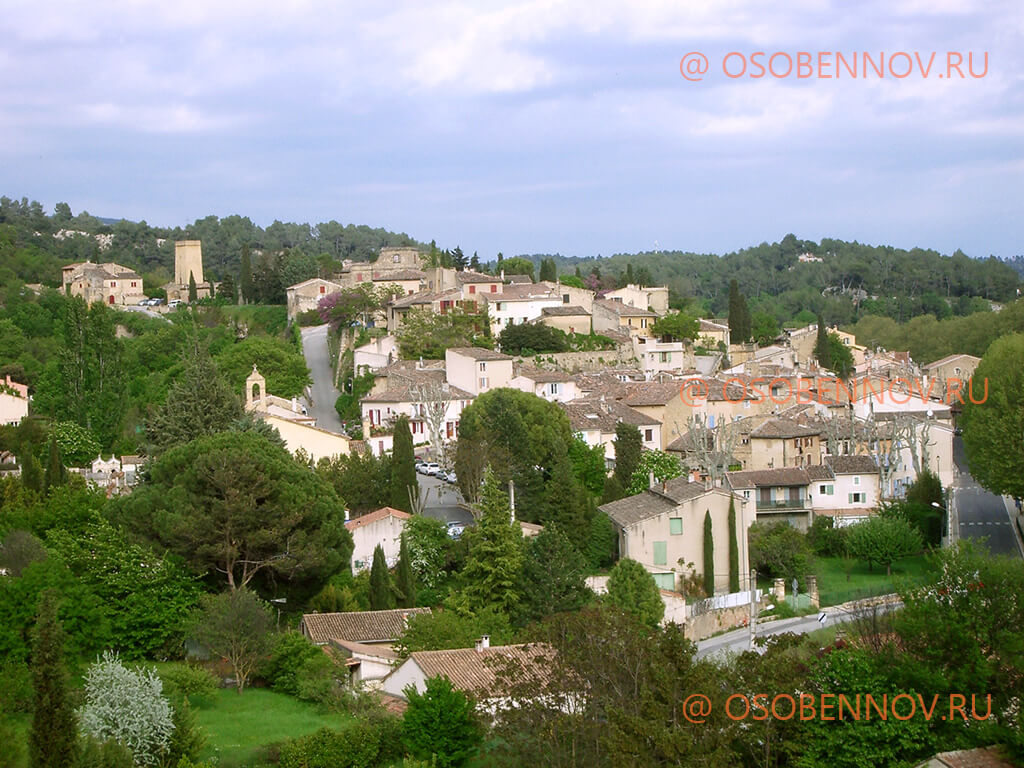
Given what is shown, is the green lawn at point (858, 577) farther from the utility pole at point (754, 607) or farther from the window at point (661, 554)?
the window at point (661, 554)

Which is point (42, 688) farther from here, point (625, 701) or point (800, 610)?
point (800, 610)

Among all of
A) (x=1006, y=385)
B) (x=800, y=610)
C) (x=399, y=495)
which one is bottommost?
(x=800, y=610)

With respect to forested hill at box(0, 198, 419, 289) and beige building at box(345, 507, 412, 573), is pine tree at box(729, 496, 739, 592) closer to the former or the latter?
beige building at box(345, 507, 412, 573)

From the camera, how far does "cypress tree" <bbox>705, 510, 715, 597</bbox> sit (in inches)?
1280

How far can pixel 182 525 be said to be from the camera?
25.5 meters

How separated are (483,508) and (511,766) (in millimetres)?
12055

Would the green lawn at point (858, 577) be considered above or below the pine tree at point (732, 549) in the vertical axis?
below

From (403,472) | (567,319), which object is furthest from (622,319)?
(403,472)

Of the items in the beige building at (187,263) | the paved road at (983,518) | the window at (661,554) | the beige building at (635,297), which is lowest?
the paved road at (983,518)

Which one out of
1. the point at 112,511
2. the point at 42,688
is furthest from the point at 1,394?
the point at 42,688

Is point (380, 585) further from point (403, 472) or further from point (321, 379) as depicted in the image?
point (321, 379)

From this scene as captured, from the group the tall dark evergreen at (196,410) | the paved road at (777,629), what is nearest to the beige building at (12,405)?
the tall dark evergreen at (196,410)

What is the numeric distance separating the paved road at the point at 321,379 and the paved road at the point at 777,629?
21523 mm

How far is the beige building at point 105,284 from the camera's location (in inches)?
2960
